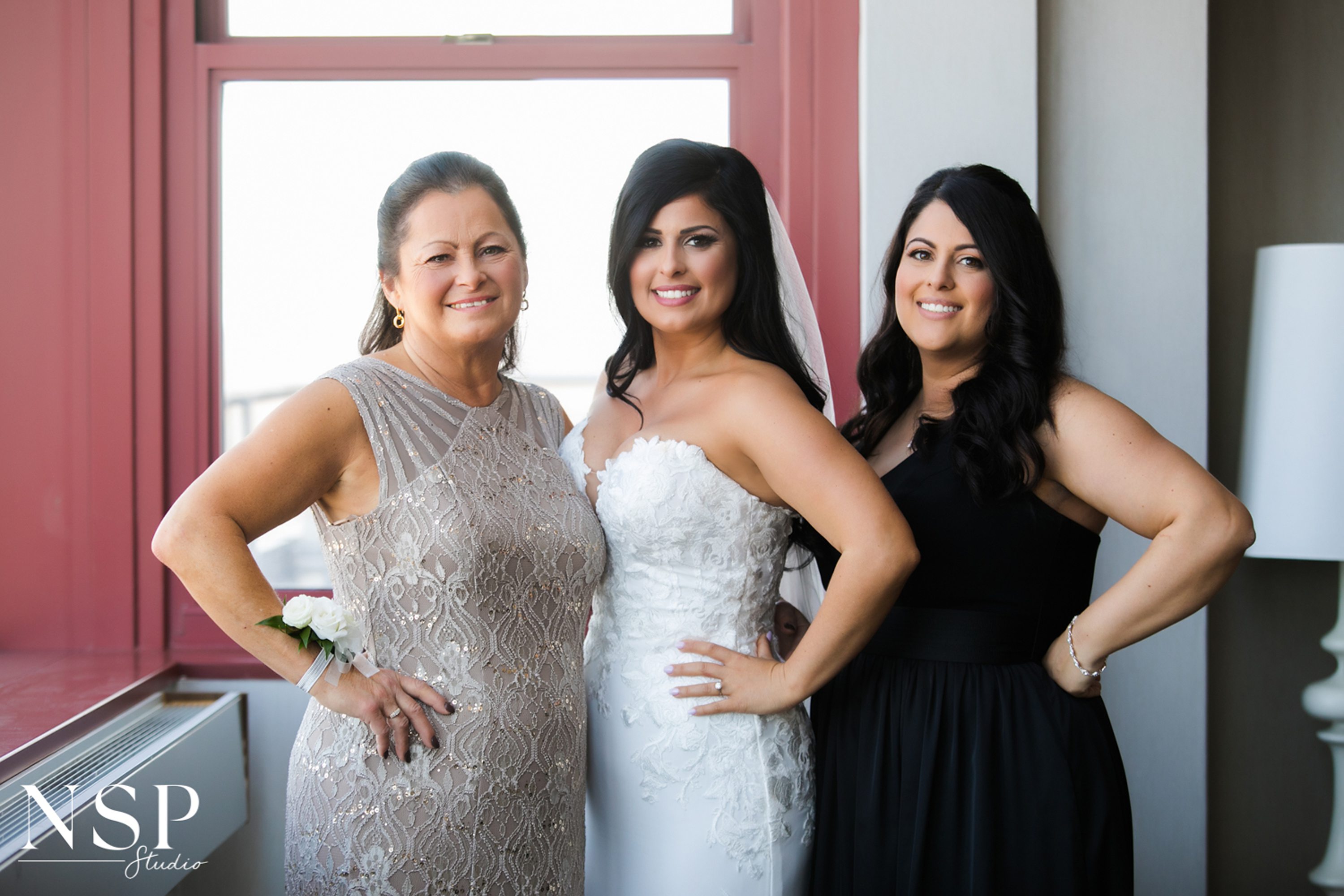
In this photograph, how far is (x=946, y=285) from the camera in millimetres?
1751

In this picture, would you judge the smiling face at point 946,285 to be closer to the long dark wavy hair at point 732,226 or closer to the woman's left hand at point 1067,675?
the long dark wavy hair at point 732,226

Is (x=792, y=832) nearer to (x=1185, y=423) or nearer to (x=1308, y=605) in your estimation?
(x=1185, y=423)

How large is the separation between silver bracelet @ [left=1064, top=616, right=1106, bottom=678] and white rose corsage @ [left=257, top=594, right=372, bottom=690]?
1.24 metres

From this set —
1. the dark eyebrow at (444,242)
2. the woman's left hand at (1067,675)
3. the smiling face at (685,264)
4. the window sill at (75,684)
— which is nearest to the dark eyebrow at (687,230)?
the smiling face at (685,264)

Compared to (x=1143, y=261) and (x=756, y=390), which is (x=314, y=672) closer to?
(x=756, y=390)

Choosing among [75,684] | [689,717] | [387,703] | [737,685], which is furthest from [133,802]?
[737,685]

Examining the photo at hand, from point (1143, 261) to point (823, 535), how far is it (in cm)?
146

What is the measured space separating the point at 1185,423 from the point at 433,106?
2282mm

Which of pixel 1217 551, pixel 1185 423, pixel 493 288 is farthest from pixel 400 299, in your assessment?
pixel 1185 423

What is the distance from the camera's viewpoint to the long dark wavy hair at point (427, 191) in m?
1.76

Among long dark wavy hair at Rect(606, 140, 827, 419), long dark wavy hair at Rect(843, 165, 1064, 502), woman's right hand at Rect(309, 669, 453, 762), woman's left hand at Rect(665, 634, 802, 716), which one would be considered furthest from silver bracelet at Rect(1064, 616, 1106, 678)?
woman's right hand at Rect(309, 669, 453, 762)

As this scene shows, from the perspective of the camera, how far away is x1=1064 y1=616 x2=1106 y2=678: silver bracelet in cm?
166

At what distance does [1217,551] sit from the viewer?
5.07ft

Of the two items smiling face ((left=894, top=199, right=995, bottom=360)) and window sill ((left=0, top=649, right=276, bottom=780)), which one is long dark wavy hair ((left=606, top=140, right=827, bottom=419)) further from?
window sill ((left=0, top=649, right=276, bottom=780))
